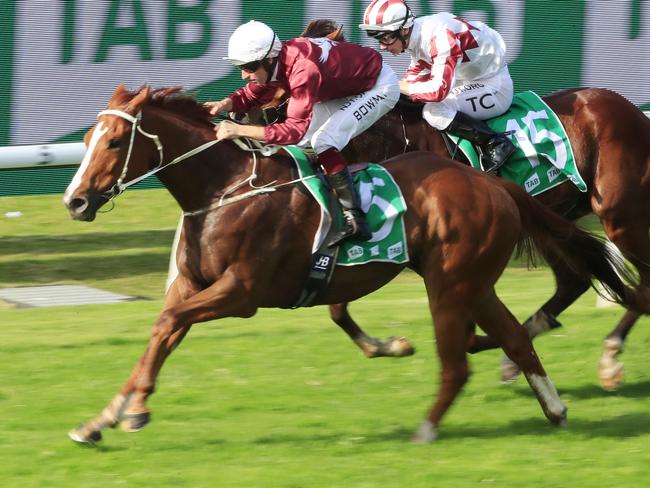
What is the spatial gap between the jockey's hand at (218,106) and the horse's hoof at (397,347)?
1796 mm

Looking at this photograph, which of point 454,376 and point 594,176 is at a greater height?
point 454,376

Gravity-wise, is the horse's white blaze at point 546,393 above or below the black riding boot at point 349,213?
below

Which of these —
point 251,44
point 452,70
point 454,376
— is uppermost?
point 251,44

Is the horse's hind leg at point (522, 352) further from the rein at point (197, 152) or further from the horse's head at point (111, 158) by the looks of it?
the horse's head at point (111, 158)

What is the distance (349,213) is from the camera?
6344mm

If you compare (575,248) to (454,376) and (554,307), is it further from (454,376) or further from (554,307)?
(554,307)

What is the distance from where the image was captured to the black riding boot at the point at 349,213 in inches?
249

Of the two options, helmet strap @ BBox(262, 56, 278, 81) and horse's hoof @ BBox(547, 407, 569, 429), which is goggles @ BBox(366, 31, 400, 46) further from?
horse's hoof @ BBox(547, 407, 569, 429)

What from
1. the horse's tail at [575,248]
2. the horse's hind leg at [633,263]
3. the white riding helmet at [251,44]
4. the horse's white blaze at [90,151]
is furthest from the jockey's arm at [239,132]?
the horse's hind leg at [633,263]

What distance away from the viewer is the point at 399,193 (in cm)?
643

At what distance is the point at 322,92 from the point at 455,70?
143 centimetres

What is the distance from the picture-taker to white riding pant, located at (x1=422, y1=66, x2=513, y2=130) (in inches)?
311

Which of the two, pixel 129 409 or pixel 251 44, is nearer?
pixel 129 409

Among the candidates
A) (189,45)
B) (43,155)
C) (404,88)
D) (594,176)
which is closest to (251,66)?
(404,88)
